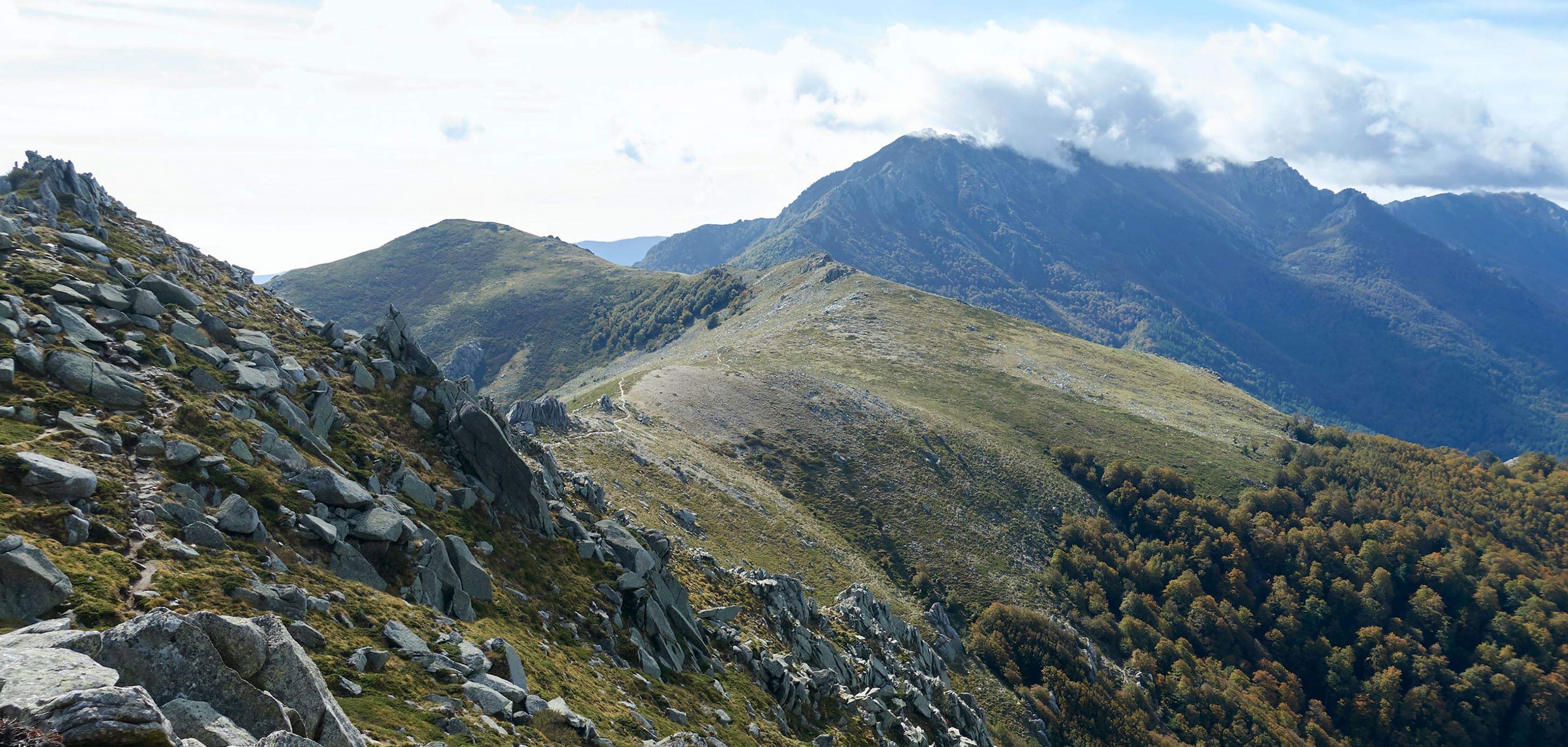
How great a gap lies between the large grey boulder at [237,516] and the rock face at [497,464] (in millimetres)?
13443

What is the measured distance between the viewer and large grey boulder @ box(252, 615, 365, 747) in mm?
15500

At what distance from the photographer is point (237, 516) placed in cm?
2281

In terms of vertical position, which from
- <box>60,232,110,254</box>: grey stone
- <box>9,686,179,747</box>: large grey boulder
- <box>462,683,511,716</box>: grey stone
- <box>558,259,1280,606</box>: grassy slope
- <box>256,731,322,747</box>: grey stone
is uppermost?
<box>60,232,110,254</box>: grey stone

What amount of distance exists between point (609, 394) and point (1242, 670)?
389 ft

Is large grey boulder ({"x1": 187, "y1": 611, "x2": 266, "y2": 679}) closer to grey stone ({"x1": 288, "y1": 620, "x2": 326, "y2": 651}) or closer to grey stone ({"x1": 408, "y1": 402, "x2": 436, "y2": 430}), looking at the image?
grey stone ({"x1": 288, "y1": 620, "x2": 326, "y2": 651})

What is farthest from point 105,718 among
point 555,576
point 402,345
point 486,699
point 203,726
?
point 402,345

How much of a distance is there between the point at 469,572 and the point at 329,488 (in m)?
6.43

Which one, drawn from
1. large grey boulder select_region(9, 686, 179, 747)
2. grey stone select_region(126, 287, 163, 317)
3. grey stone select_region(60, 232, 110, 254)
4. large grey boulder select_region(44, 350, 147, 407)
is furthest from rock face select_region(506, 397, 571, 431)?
large grey boulder select_region(9, 686, 179, 747)

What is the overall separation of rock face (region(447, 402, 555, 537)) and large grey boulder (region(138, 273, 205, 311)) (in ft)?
39.4

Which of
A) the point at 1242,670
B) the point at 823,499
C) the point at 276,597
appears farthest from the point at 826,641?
the point at 1242,670

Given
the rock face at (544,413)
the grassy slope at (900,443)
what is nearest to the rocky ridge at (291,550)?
the rock face at (544,413)

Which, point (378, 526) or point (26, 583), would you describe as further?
point (378, 526)

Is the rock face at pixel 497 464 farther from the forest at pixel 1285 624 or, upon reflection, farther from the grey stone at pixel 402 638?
the forest at pixel 1285 624

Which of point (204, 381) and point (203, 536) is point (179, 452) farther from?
point (204, 381)
